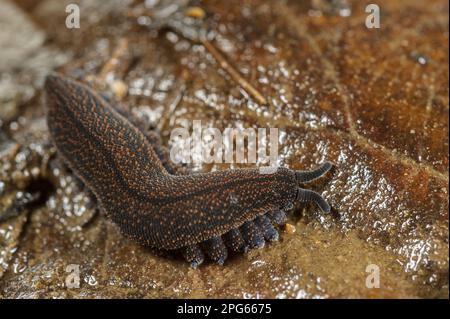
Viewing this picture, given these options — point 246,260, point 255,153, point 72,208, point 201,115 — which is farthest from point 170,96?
point 246,260

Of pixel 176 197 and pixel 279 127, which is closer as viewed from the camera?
pixel 176 197

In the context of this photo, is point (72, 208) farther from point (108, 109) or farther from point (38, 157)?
point (108, 109)

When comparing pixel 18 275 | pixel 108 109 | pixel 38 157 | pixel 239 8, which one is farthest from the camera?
pixel 239 8
